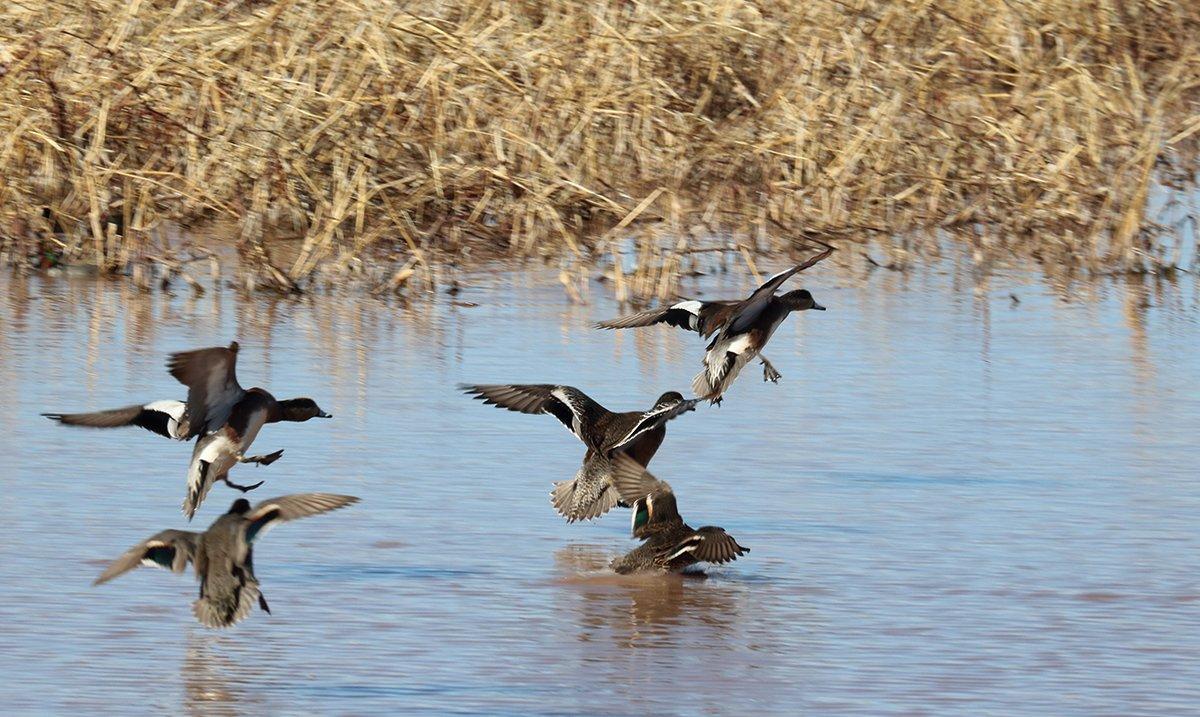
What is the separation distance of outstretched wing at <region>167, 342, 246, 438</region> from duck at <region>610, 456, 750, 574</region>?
3.81ft

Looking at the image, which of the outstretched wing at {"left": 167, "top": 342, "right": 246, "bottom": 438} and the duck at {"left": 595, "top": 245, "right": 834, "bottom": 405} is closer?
the outstretched wing at {"left": 167, "top": 342, "right": 246, "bottom": 438}

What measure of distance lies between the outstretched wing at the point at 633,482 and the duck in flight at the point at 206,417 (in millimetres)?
1017

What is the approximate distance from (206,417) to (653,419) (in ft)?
4.51

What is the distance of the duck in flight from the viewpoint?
5.61 m

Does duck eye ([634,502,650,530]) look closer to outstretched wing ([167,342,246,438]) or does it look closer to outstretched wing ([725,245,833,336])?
outstretched wing ([725,245,833,336])

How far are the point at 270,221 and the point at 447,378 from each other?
124 inches

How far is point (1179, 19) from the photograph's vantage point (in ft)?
49.7

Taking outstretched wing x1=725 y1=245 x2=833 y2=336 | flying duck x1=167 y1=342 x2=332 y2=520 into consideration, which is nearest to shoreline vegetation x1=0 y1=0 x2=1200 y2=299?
outstretched wing x1=725 y1=245 x2=833 y2=336

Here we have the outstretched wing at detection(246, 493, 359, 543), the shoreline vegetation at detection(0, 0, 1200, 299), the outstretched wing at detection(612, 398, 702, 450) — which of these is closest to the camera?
the outstretched wing at detection(246, 493, 359, 543)

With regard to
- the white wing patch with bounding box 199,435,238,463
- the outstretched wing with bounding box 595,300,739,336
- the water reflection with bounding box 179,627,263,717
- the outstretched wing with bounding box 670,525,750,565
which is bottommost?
the water reflection with bounding box 179,627,263,717

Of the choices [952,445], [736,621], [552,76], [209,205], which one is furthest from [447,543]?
[552,76]

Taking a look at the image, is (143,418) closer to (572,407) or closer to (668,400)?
(572,407)

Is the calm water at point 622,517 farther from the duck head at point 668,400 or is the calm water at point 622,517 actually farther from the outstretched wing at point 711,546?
the duck head at point 668,400

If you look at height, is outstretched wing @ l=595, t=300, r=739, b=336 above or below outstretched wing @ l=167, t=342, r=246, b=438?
above
